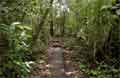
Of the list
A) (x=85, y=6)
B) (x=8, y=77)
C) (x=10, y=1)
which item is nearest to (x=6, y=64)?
(x=8, y=77)

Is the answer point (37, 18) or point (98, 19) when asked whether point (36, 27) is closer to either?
point (37, 18)

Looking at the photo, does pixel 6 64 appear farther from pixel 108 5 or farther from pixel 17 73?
pixel 108 5

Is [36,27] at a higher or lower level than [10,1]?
lower

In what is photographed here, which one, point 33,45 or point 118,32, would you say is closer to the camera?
point 118,32

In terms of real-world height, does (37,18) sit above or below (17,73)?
above

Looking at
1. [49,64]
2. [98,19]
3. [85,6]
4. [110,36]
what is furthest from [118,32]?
[49,64]

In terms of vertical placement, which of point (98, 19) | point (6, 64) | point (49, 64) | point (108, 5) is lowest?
point (49, 64)

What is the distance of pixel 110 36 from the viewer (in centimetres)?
725

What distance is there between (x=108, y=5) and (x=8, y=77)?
3.75 m

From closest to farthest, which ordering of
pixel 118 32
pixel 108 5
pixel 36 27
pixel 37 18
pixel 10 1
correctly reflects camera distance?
1. pixel 10 1
2. pixel 108 5
3. pixel 118 32
4. pixel 36 27
5. pixel 37 18

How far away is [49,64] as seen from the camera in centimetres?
815

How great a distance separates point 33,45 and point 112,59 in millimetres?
2854

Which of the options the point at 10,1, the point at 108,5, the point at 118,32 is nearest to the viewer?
the point at 10,1

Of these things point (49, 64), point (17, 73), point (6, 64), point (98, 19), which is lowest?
point (49, 64)
